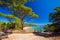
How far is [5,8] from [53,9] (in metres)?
1.47

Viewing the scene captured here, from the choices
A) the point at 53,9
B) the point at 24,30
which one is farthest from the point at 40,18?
the point at 24,30

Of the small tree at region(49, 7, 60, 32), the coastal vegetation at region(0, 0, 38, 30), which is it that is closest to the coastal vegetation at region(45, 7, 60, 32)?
the small tree at region(49, 7, 60, 32)

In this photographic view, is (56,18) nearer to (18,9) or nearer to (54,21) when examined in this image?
(54,21)

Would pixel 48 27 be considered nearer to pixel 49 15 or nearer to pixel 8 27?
pixel 49 15

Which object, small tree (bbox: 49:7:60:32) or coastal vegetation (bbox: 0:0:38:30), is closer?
small tree (bbox: 49:7:60:32)

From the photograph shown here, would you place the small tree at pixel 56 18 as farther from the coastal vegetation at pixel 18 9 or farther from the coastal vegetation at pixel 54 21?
the coastal vegetation at pixel 18 9

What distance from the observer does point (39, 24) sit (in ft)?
14.1

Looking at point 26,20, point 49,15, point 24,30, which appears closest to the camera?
point 49,15

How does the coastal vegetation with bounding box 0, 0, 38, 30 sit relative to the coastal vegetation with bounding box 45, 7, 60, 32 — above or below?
above

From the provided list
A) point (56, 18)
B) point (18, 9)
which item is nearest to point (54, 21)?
point (56, 18)

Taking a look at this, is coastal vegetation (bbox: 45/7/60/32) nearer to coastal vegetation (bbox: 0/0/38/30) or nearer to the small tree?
the small tree

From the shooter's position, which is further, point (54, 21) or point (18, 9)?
point (18, 9)

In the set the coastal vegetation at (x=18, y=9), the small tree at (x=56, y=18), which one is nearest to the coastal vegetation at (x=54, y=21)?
the small tree at (x=56, y=18)

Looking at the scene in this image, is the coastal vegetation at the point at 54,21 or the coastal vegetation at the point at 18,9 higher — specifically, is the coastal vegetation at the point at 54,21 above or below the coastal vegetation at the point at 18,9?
below
